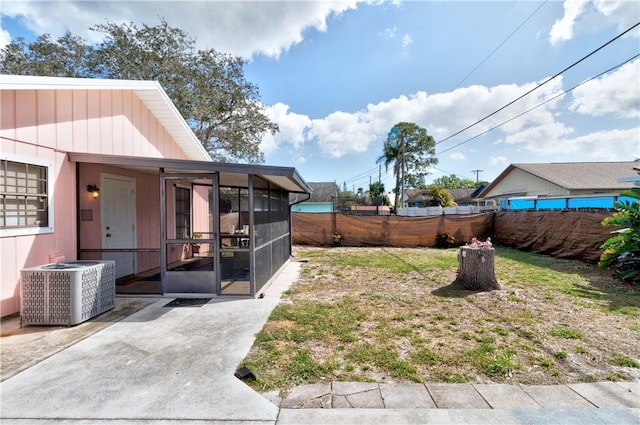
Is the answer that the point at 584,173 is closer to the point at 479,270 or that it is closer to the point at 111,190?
the point at 479,270

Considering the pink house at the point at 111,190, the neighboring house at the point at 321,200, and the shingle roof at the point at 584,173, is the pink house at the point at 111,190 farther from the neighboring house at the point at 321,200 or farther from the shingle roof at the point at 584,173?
the neighboring house at the point at 321,200

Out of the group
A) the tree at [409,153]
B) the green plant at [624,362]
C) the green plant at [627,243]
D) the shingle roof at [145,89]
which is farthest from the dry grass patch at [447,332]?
the tree at [409,153]

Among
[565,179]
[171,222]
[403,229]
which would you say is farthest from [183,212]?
[565,179]

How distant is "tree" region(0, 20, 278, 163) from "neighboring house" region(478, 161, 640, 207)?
17.2 meters

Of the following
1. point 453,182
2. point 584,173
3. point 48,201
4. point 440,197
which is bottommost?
point 48,201

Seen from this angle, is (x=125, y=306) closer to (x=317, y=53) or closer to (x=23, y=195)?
(x=23, y=195)

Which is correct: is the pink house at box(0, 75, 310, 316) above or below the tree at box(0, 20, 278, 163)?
below

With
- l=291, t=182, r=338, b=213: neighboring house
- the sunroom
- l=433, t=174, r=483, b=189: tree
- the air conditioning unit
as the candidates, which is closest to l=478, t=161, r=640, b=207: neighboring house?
the sunroom

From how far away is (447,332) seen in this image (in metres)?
3.65

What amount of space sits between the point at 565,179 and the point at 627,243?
563 inches

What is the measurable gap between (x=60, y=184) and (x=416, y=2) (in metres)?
9.24

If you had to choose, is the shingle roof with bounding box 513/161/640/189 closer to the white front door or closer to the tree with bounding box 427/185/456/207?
the tree with bounding box 427/185/456/207

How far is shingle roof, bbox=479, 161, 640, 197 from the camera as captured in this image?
656 inches

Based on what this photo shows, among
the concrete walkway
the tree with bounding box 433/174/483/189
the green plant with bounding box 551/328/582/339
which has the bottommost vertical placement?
the green plant with bounding box 551/328/582/339
